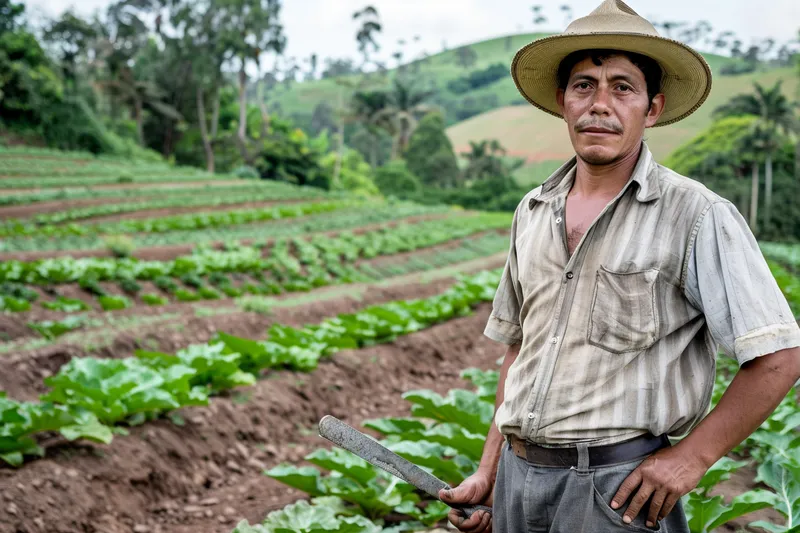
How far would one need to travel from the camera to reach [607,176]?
230 cm

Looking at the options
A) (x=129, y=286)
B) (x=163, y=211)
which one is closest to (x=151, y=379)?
(x=129, y=286)

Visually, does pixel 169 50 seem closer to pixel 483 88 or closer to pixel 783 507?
pixel 783 507

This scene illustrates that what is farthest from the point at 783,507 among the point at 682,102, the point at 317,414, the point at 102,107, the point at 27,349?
the point at 102,107

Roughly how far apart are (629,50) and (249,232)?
62.6 ft

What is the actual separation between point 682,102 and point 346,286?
522 inches

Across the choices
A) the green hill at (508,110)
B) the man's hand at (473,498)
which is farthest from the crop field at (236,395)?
the green hill at (508,110)

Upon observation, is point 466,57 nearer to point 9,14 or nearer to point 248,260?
point 9,14

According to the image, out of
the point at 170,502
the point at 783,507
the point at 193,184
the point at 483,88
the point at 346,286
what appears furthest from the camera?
the point at 483,88

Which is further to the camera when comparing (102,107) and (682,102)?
(102,107)

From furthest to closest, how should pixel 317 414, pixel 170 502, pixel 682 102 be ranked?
pixel 317 414, pixel 170 502, pixel 682 102

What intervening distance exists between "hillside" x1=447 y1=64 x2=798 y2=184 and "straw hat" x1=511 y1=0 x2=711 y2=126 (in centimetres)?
4933

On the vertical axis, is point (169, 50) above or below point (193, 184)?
above

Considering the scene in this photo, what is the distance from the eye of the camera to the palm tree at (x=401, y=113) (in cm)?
5691

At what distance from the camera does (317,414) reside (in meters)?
6.90
